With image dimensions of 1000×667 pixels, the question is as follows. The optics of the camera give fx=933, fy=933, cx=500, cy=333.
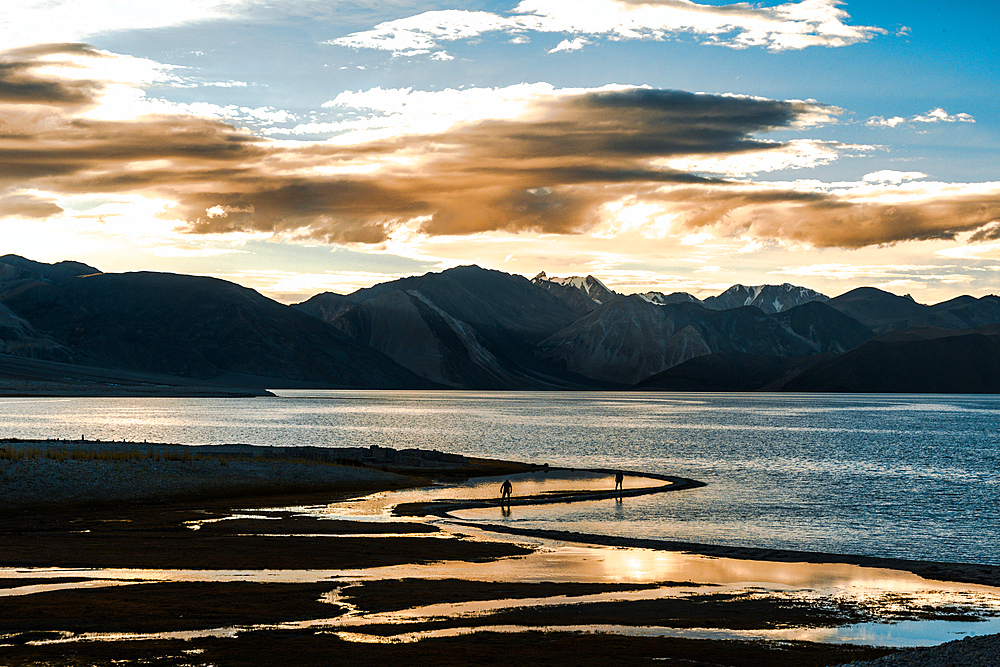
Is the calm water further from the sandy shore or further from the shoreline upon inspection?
the sandy shore

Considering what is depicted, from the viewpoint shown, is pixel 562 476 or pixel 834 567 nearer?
pixel 834 567

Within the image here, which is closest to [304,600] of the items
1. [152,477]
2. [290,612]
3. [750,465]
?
[290,612]

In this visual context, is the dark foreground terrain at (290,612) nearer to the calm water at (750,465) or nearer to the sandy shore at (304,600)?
the sandy shore at (304,600)

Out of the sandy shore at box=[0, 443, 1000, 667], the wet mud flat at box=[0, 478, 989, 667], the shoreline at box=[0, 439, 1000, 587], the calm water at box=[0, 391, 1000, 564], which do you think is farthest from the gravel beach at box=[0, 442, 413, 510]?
the calm water at box=[0, 391, 1000, 564]

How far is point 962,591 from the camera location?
30.8m

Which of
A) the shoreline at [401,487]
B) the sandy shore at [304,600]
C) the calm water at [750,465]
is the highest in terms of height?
the sandy shore at [304,600]

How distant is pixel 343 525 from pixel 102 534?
34.4ft

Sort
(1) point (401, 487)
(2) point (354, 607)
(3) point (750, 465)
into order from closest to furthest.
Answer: (2) point (354, 607), (1) point (401, 487), (3) point (750, 465)

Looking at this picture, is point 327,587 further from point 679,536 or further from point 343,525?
point 679,536

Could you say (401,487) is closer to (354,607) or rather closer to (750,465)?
(354,607)

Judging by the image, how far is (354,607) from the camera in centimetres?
2609

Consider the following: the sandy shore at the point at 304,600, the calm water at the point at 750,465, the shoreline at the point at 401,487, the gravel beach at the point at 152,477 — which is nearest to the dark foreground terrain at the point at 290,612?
the sandy shore at the point at 304,600

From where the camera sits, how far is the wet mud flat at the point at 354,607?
2098cm

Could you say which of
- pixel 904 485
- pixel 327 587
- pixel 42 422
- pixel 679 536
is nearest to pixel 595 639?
pixel 327 587
